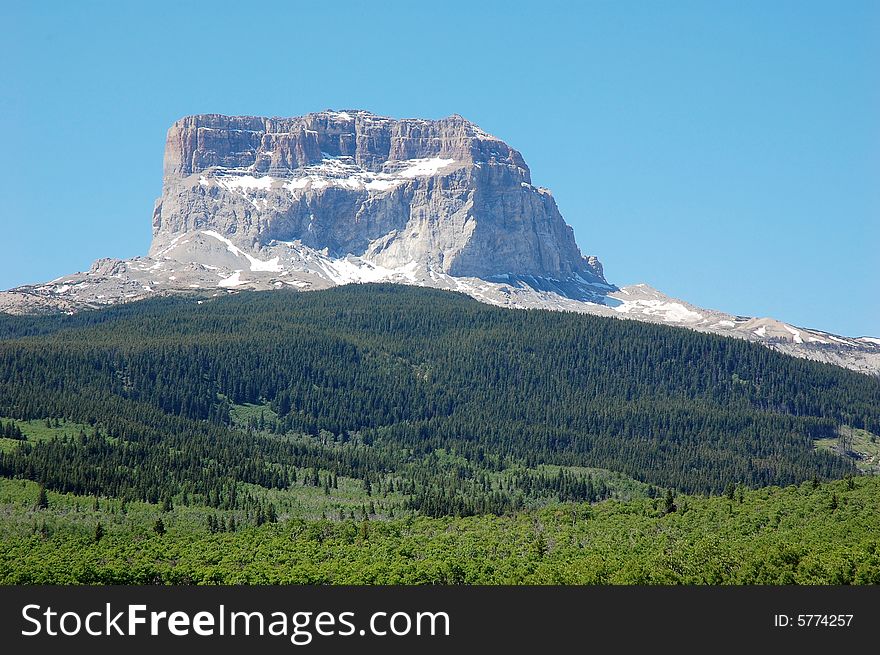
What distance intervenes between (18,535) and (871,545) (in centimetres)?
11532

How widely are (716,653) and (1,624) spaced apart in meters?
53.1

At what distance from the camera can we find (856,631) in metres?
101

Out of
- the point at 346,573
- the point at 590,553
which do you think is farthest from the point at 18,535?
the point at 590,553

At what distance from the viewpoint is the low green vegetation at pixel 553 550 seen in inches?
5148

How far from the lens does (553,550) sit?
162 meters

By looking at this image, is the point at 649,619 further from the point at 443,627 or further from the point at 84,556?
the point at 84,556

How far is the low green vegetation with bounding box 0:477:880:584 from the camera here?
131m

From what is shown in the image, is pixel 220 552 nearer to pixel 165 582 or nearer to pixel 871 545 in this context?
pixel 165 582

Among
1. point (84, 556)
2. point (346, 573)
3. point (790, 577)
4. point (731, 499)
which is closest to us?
point (790, 577)

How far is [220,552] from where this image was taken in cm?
17612

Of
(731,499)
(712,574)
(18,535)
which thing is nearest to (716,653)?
(712,574)

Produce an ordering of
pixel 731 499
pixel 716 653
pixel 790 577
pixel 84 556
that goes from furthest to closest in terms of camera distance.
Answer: pixel 731 499, pixel 84 556, pixel 790 577, pixel 716 653

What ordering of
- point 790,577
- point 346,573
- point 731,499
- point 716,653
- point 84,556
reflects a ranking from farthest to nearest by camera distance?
point 731,499
point 84,556
point 346,573
point 790,577
point 716,653

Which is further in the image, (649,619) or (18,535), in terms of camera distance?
(18,535)
